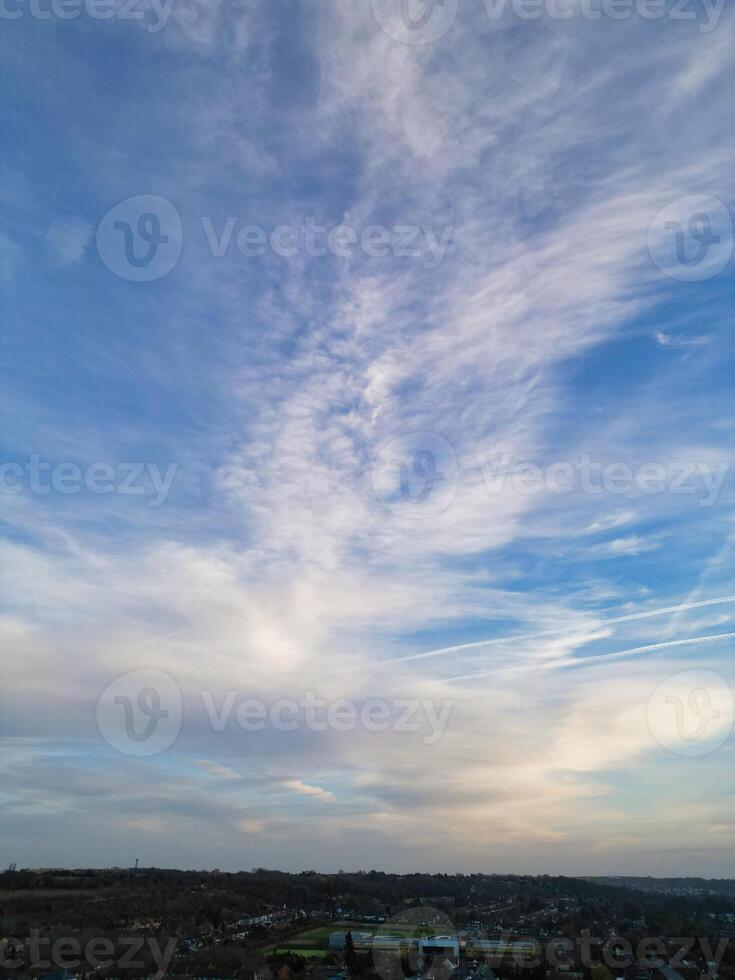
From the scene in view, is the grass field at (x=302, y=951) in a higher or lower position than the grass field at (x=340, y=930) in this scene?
lower

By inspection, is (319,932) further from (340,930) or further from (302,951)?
(302,951)

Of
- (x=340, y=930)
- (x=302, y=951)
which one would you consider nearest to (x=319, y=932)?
(x=340, y=930)

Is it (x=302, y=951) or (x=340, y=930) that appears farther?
(x=340, y=930)

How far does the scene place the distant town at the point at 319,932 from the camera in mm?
57938

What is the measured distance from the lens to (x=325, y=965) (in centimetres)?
6212

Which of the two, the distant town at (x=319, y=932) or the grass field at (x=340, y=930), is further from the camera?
the grass field at (x=340, y=930)

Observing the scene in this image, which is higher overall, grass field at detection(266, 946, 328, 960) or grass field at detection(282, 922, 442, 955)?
grass field at detection(282, 922, 442, 955)

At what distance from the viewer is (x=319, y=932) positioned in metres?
88.9

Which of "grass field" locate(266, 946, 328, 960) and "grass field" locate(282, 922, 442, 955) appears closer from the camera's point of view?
"grass field" locate(266, 946, 328, 960)

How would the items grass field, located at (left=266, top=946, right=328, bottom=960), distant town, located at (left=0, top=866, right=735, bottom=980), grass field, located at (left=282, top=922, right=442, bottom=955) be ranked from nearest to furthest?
distant town, located at (left=0, top=866, right=735, bottom=980)
grass field, located at (left=266, top=946, right=328, bottom=960)
grass field, located at (left=282, top=922, right=442, bottom=955)

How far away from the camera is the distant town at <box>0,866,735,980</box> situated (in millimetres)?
57938

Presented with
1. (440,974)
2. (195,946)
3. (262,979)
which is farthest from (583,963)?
(195,946)

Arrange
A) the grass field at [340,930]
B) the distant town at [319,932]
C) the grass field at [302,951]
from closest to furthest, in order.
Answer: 1. the distant town at [319,932]
2. the grass field at [302,951]
3. the grass field at [340,930]

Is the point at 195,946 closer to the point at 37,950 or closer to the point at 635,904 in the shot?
the point at 37,950
